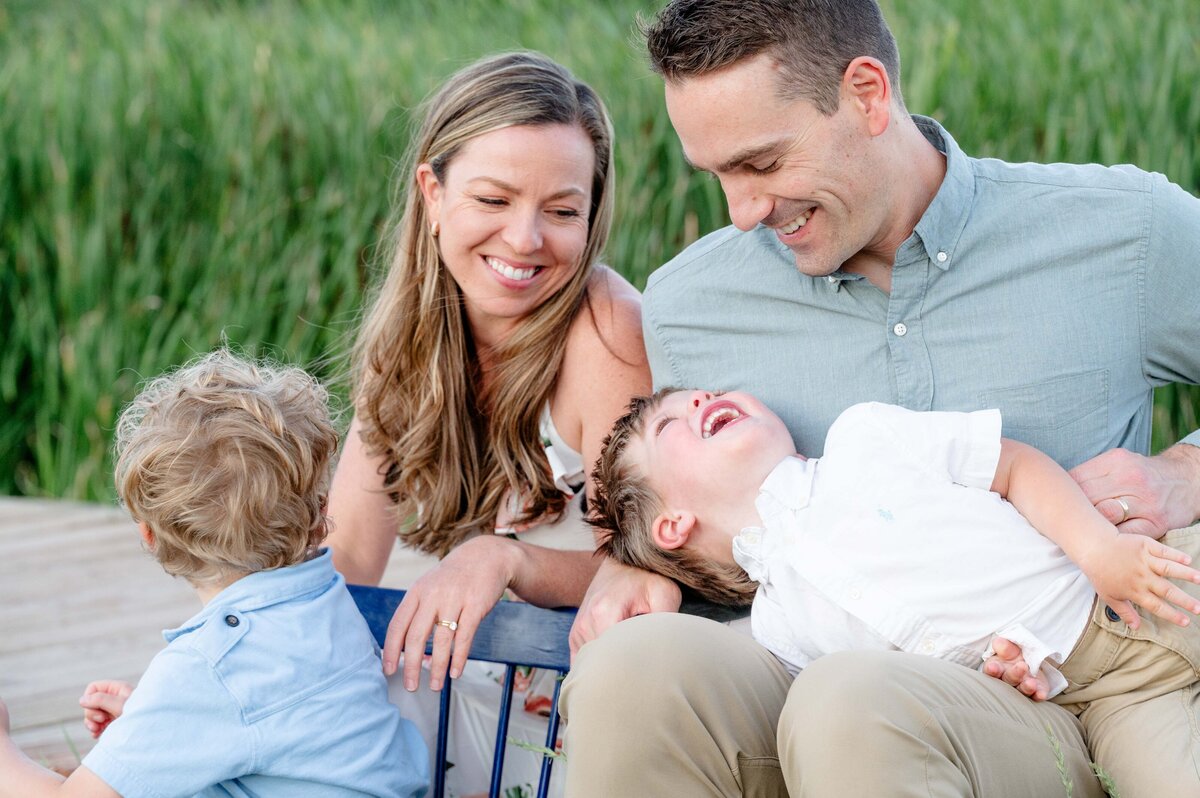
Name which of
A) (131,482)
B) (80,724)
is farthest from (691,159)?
(80,724)

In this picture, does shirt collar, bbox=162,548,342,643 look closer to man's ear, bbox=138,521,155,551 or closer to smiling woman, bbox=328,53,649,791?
man's ear, bbox=138,521,155,551

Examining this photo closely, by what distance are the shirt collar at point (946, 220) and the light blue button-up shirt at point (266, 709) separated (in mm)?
1100

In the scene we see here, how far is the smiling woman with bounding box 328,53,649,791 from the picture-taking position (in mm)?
2639

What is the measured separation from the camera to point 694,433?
2332 millimetres

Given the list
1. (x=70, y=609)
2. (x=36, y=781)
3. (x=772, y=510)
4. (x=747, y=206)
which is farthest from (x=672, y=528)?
(x=70, y=609)

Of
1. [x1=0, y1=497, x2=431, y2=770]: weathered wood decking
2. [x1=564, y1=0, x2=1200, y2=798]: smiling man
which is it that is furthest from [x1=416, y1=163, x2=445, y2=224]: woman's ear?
[x1=0, y1=497, x2=431, y2=770]: weathered wood decking

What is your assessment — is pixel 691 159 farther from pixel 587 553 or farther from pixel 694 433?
pixel 587 553

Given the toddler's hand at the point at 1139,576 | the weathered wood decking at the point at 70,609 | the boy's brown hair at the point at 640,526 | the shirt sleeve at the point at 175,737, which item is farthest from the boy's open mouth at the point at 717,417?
the weathered wood decking at the point at 70,609

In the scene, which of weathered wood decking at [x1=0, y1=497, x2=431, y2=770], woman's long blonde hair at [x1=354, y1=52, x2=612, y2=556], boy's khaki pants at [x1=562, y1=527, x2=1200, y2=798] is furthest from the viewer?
weathered wood decking at [x1=0, y1=497, x2=431, y2=770]

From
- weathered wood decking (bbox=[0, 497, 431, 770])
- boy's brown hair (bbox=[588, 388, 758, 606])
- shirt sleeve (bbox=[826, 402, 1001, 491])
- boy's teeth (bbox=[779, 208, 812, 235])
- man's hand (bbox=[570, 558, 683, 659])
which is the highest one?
boy's teeth (bbox=[779, 208, 812, 235])

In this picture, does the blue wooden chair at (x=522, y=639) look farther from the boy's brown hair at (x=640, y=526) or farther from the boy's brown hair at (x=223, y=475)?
the boy's brown hair at (x=223, y=475)

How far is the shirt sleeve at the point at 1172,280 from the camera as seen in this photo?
2.32m

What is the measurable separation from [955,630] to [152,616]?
2.53m

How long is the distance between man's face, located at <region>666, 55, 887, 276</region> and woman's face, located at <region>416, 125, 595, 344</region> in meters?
0.35
